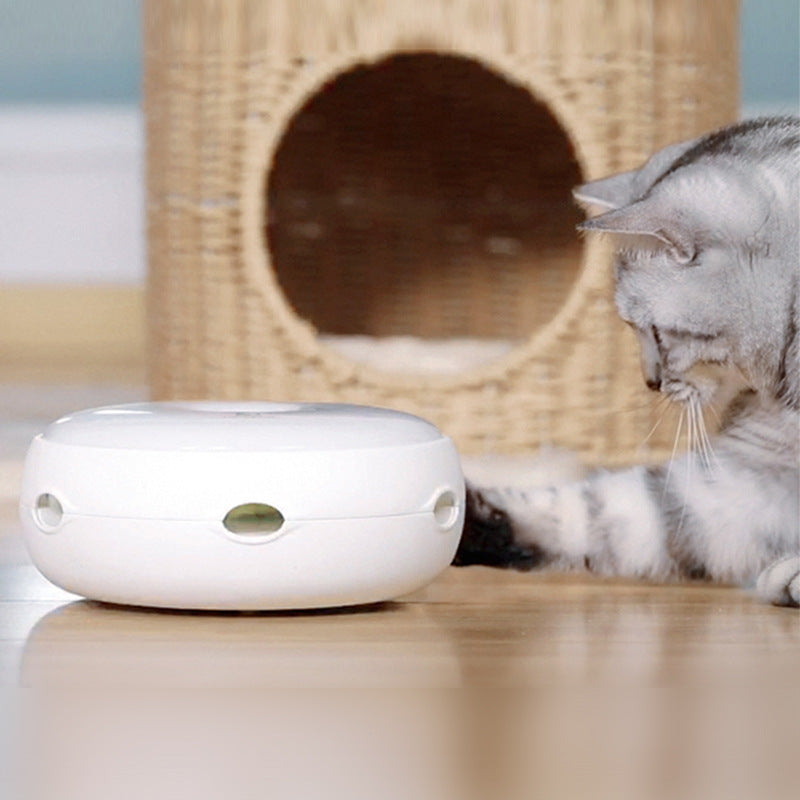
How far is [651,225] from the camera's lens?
1255 mm

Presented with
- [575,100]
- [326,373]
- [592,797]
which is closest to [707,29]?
[575,100]

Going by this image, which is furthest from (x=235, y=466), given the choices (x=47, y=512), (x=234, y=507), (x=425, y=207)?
(x=425, y=207)

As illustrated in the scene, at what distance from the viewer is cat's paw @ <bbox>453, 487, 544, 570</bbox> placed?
126 centimetres

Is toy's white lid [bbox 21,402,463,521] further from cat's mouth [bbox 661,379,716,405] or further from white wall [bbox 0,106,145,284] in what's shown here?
white wall [bbox 0,106,145,284]

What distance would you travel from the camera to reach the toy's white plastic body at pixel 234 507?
3.41 feet

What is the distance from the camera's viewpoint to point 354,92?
2.46 metres

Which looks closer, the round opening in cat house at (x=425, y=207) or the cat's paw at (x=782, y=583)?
the cat's paw at (x=782, y=583)

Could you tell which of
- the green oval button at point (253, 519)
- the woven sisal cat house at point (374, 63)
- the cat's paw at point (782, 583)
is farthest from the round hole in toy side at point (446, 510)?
the woven sisal cat house at point (374, 63)

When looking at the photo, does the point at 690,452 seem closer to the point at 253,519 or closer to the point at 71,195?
the point at 253,519

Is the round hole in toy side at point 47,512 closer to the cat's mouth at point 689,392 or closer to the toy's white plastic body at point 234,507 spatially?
the toy's white plastic body at point 234,507

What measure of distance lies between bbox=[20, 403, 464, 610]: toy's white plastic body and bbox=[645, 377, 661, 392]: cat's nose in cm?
34

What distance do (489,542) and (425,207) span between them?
4.44ft

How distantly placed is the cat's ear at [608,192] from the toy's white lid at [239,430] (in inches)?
15.6

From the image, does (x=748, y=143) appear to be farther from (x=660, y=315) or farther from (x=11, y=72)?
(x=11, y=72)
